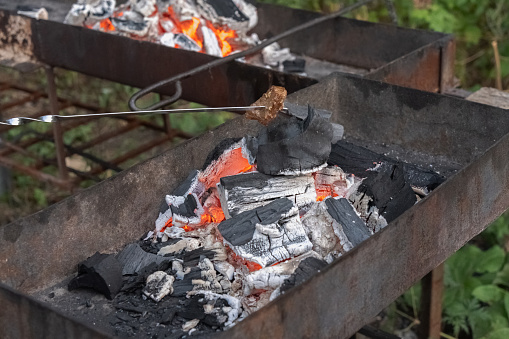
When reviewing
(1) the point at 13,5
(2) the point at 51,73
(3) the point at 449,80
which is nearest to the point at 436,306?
(3) the point at 449,80

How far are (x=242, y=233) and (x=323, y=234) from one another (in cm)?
25

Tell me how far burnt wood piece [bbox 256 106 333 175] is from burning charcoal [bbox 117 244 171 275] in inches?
17.8

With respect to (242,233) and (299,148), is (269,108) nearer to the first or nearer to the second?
(299,148)

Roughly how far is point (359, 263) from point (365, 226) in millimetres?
311

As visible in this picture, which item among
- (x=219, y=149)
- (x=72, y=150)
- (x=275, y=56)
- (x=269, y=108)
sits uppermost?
(x=269, y=108)

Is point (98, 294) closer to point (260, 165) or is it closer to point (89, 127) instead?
point (260, 165)

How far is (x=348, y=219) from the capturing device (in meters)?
2.13

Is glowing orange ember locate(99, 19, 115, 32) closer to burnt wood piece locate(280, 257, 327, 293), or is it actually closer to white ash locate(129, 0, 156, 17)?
white ash locate(129, 0, 156, 17)

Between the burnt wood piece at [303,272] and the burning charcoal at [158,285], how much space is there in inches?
13.6

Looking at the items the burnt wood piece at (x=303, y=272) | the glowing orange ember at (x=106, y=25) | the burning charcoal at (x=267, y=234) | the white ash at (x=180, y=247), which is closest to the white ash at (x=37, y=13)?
the glowing orange ember at (x=106, y=25)

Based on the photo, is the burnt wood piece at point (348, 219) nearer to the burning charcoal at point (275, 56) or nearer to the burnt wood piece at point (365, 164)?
the burnt wood piece at point (365, 164)

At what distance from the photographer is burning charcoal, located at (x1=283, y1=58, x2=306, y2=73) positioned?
3.91 metres

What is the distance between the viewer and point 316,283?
5.64 ft

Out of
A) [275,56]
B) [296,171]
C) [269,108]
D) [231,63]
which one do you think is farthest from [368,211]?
[275,56]
